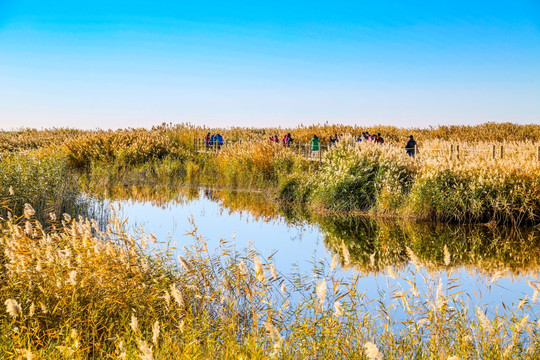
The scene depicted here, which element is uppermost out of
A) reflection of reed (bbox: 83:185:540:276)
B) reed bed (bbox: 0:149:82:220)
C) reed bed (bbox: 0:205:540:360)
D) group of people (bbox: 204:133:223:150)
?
group of people (bbox: 204:133:223:150)

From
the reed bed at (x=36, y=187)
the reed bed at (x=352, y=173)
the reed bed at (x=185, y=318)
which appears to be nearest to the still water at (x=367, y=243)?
the reed bed at (x=352, y=173)

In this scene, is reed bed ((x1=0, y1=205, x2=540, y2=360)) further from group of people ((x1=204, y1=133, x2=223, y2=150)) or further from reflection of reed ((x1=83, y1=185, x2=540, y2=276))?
group of people ((x1=204, y1=133, x2=223, y2=150))

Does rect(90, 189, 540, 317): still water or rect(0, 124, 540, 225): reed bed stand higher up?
rect(0, 124, 540, 225): reed bed

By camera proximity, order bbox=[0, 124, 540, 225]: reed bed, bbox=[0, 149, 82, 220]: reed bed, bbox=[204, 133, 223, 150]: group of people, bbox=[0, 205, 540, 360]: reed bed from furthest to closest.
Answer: bbox=[204, 133, 223, 150]: group of people
bbox=[0, 124, 540, 225]: reed bed
bbox=[0, 149, 82, 220]: reed bed
bbox=[0, 205, 540, 360]: reed bed

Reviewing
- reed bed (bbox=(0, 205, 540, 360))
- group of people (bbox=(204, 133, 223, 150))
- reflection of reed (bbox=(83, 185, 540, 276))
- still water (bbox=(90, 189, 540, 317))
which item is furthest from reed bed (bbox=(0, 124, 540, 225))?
reed bed (bbox=(0, 205, 540, 360))

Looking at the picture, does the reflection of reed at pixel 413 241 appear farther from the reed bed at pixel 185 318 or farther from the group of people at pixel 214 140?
the group of people at pixel 214 140

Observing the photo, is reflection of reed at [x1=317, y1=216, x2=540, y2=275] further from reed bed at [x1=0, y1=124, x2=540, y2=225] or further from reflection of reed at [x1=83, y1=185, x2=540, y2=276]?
reed bed at [x1=0, y1=124, x2=540, y2=225]

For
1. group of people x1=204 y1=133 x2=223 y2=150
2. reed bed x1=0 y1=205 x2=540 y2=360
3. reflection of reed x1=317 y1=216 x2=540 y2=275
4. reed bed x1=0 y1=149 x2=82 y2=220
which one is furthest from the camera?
group of people x1=204 y1=133 x2=223 y2=150

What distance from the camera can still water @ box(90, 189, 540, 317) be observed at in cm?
873

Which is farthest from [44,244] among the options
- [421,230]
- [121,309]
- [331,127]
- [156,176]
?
[331,127]

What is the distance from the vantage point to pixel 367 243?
1250 centimetres

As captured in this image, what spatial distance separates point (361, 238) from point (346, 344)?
8526mm

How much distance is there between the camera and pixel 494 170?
15.5 metres

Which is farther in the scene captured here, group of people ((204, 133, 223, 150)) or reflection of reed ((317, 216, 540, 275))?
group of people ((204, 133, 223, 150))
